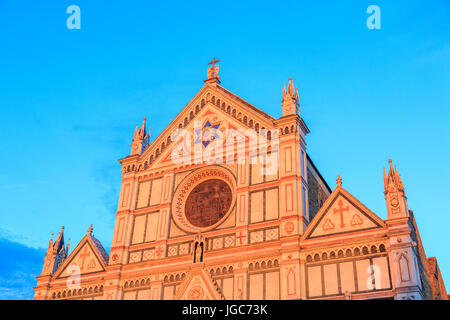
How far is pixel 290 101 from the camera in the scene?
102ft

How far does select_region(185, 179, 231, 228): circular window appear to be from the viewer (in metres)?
30.3

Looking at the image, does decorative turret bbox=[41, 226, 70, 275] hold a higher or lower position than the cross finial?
lower

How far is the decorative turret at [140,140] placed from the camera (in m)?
35.5

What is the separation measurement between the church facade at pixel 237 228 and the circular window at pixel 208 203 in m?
0.07

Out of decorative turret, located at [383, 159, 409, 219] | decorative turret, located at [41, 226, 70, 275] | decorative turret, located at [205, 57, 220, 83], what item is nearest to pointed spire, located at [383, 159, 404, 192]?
decorative turret, located at [383, 159, 409, 219]

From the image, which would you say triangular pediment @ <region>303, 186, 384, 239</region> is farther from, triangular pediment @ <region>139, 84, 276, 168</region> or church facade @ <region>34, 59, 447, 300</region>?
triangular pediment @ <region>139, 84, 276, 168</region>

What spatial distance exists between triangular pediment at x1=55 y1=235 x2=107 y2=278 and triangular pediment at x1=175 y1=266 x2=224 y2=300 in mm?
6515

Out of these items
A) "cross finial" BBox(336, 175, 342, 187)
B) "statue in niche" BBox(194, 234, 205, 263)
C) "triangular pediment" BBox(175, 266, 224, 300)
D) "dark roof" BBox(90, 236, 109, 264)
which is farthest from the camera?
"dark roof" BBox(90, 236, 109, 264)

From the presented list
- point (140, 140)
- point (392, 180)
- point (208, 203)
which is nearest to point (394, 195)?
point (392, 180)

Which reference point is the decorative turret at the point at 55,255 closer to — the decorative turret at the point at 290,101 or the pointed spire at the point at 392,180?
the decorative turret at the point at 290,101

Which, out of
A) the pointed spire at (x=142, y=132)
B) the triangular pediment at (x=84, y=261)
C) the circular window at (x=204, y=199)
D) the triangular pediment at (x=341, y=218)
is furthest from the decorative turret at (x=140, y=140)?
the triangular pediment at (x=341, y=218)

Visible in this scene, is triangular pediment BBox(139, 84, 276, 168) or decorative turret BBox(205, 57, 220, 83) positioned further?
decorative turret BBox(205, 57, 220, 83)
